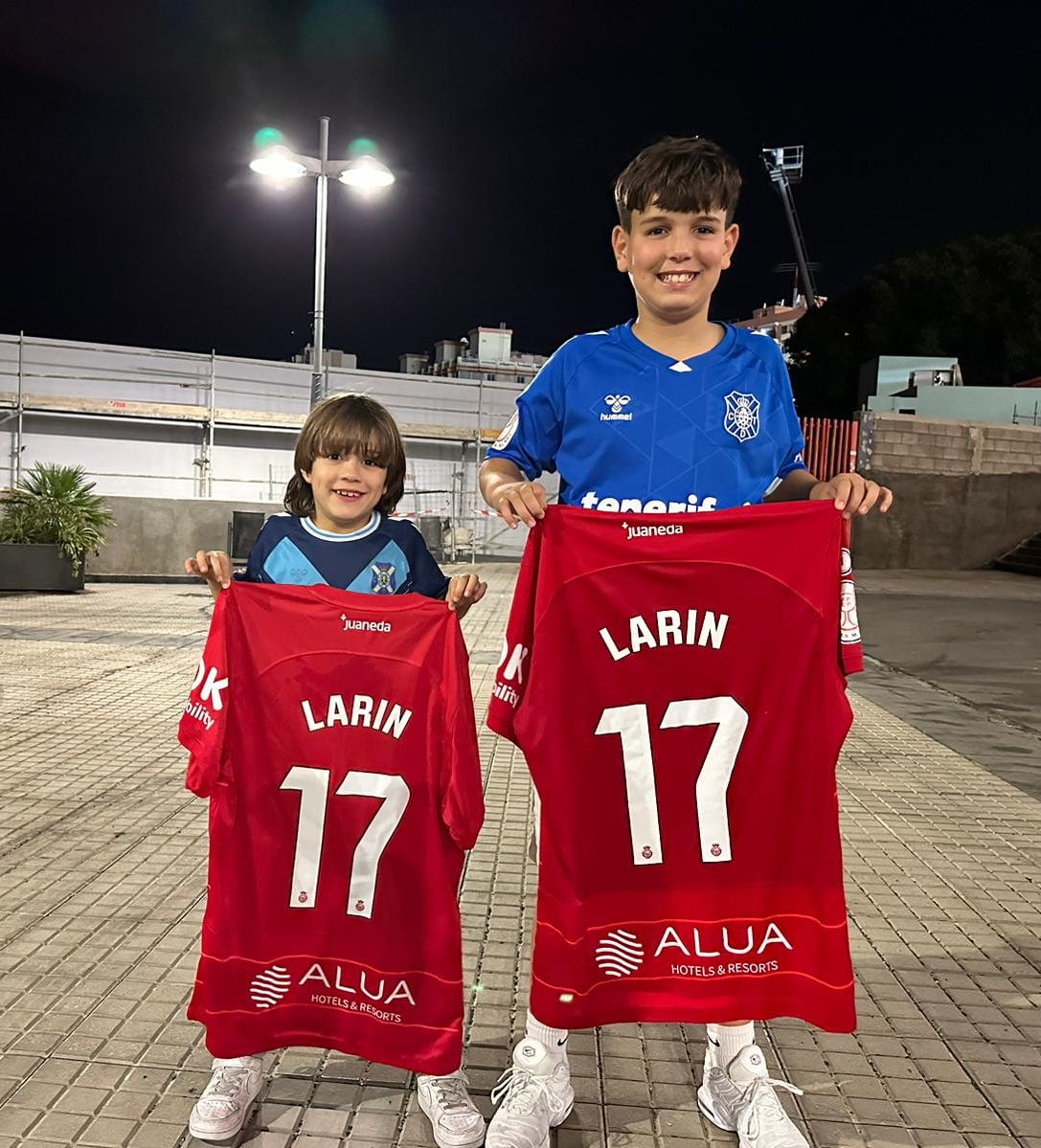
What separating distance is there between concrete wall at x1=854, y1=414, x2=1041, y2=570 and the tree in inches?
804

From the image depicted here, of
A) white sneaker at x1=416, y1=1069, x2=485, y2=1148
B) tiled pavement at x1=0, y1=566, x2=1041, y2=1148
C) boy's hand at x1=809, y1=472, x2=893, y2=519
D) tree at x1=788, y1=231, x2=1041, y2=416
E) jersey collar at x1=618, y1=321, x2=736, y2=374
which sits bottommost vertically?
tiled pavement at x1=0, y1=566, x2=1041, y2=1148

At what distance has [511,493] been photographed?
2.00m

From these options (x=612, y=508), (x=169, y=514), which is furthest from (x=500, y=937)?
(x=169, y=514)

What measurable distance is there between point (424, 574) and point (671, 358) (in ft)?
2.57

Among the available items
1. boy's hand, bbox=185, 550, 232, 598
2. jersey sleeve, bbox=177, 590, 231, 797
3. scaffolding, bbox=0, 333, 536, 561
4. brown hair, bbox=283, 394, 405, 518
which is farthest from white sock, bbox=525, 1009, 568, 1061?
scaffolding, bbox=0, 333, 536, 561

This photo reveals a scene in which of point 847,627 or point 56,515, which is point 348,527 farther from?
point 56,515

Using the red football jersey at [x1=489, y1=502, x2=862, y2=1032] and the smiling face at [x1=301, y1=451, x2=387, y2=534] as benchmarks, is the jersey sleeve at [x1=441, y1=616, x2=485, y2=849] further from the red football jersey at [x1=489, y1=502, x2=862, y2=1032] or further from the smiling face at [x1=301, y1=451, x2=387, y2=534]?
the smiling face at [x1=301, y1=451, x2=387, y2=534]

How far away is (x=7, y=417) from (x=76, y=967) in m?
18.1

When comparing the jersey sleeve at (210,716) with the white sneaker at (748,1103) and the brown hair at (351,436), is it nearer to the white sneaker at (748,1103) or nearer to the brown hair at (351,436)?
the brown hair at (351,436)

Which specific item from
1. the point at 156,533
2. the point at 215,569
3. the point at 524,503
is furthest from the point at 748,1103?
the point at 156,533

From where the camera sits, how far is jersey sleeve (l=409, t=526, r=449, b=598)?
2303mm

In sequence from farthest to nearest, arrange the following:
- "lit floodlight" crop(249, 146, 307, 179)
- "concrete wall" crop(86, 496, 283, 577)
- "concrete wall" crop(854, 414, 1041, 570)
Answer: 1. "concrete wall" crop(854, 414, 1041, 570)
2. "concrete wall" crop(86, 496, 283, 577)
3. "lit floodlight" crop(249, 146, 307, 179)

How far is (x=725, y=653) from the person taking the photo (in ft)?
6.54

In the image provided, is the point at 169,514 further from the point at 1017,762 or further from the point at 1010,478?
the point at 1010,478
